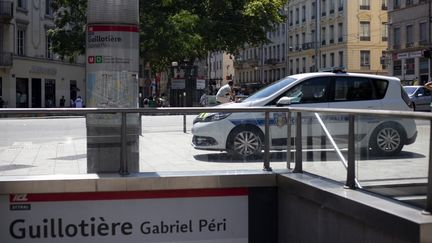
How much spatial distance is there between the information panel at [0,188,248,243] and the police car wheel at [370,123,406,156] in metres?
2.28

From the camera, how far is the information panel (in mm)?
7270

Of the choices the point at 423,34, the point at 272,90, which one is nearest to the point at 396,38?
the point at 423,34

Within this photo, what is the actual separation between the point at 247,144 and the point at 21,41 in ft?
132

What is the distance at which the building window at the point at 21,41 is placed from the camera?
146ft

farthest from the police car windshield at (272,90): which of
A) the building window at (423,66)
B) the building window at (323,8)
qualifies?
the building window at (323,8)

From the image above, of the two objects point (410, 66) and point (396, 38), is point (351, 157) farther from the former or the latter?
point (396, 38)

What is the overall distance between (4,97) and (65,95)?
28.7 feet

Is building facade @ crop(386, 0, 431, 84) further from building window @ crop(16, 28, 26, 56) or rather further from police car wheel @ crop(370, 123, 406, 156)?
police car wheel @ crop(370, 123, 406, 156)

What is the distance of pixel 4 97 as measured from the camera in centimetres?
4288

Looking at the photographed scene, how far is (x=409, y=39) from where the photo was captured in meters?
59.5

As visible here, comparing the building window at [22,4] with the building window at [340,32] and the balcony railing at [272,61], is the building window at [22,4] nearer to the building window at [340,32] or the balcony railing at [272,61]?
the building window at [340,32]

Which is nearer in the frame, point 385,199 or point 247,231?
point 385,199

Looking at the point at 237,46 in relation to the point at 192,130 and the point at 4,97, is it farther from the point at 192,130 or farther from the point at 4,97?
the point at 192,130

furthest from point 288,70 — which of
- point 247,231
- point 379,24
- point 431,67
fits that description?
point 247,231
